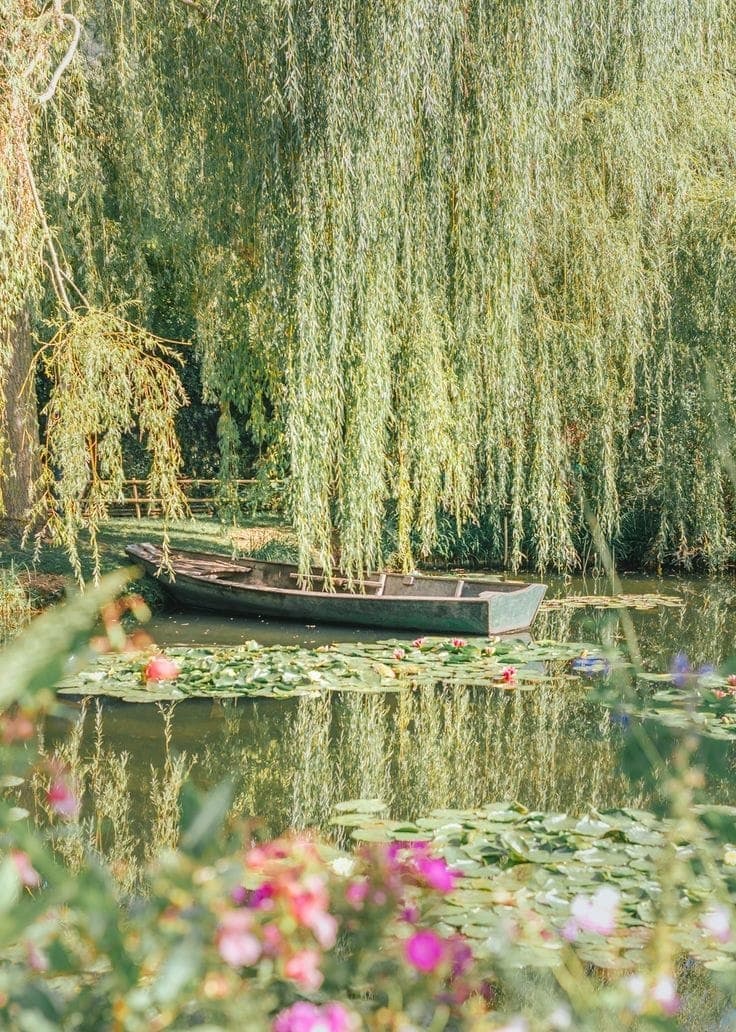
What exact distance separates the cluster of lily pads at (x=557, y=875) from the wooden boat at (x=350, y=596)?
12.8ft

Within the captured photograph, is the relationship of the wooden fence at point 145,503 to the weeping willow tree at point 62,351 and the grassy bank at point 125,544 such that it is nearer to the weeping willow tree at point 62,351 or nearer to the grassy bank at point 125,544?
the grassy bank at point 125,544

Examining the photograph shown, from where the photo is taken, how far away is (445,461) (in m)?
7.92

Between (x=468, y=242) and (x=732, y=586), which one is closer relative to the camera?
(x=468, y=242)

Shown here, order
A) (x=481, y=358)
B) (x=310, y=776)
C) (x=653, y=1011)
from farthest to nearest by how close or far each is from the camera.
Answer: (x=481, y=358) < (x=310, y=776) < (x=653, y=1011)

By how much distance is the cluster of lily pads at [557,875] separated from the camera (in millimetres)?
2914

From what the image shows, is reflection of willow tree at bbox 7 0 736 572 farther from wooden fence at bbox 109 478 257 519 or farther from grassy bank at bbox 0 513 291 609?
wooden fence at bbox 109 478 257 519

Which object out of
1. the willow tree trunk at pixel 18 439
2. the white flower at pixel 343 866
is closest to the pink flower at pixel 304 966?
the white flower at pixel 343 866

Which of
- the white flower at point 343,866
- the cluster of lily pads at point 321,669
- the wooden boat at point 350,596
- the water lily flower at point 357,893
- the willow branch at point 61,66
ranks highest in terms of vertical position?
the willow branch at point 61,66

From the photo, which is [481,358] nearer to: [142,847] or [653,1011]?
[142,847]

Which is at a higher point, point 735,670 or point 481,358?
point 481,358

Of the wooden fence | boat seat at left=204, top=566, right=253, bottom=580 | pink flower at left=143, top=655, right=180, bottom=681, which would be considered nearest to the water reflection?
pink flower at left=143, top=655, right=180, bottom=681

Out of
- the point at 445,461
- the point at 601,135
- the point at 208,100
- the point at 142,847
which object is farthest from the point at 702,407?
the point at 142,847

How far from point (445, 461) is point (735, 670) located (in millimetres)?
6308

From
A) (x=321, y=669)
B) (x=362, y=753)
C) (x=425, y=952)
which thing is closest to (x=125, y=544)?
(x=321, y=669)
